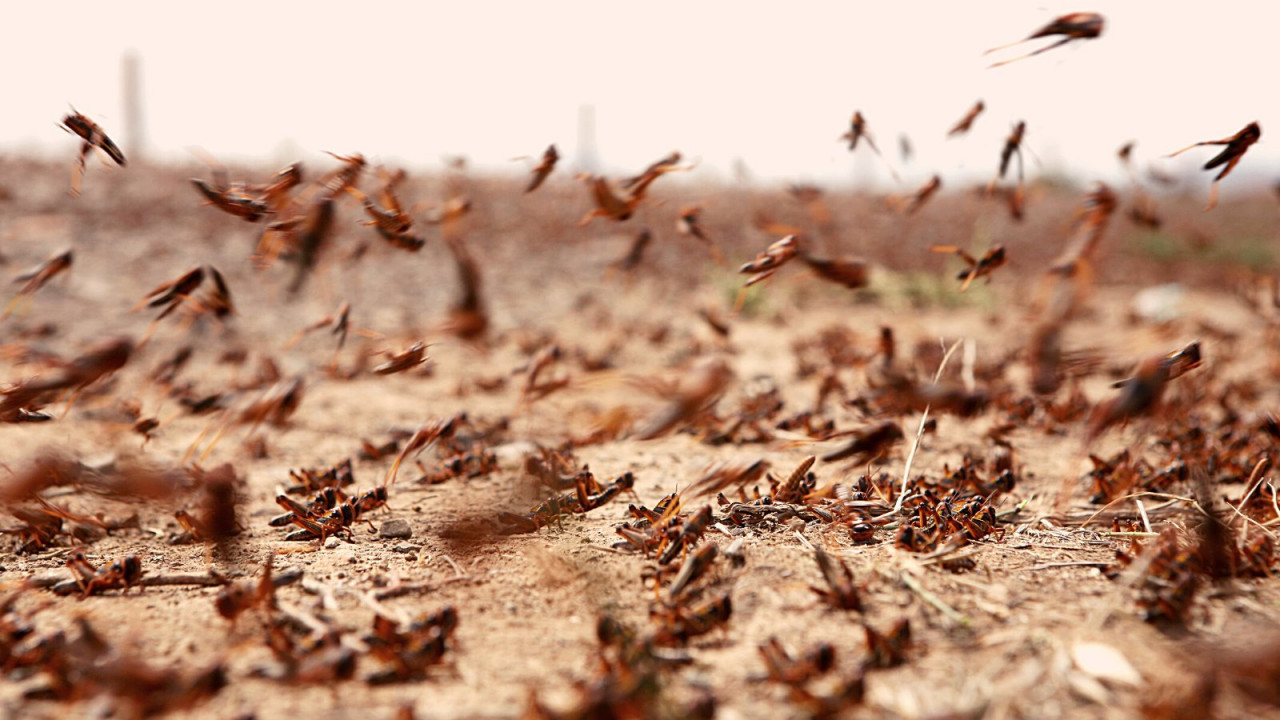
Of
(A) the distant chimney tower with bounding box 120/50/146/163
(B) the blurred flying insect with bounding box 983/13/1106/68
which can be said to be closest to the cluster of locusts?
(B) the blurred flying insect with bounding box 983/13/1106/68

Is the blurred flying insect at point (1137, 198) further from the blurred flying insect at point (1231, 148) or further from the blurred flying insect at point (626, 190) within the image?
the blurred flying insect at point (626, 190)

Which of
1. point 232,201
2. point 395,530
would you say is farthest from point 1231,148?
point 232,201

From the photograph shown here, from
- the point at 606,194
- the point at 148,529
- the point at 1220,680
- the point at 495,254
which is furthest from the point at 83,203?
the point at 1220,680

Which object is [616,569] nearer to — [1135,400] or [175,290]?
[1135,400]

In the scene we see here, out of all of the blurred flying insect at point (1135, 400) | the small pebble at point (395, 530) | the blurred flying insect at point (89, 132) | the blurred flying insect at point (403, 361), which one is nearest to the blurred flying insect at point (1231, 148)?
the blurred flying insect at point (1135, 400)

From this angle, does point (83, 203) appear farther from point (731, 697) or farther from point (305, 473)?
point (731, 697)

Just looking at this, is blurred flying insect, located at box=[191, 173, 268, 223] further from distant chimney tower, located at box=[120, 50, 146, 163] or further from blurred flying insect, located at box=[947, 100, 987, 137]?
distant chimney tower, located at box=[120, 50, 146, 163]
